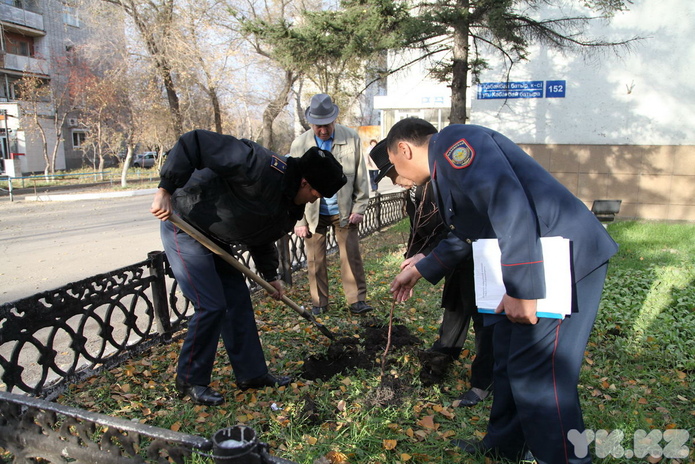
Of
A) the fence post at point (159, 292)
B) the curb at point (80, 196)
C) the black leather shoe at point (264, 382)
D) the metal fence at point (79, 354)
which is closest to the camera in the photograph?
the metal fence at point (79, 354)

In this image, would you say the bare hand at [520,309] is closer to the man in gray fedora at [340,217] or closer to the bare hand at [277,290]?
the bare hand at [277,290]

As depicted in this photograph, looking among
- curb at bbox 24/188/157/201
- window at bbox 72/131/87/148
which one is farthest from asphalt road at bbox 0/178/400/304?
window at bbox 72/131/87/148

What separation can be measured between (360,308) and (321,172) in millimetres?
2347

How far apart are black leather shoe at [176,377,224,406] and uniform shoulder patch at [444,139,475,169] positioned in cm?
216

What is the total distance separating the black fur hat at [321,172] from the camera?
2.91 m

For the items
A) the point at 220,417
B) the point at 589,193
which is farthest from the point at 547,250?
the point at 589,193

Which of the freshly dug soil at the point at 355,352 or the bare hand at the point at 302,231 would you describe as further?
the bare hand at the point at 302,231

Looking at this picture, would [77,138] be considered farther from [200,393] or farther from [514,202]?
[514,202]

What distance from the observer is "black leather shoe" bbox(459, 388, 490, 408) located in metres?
3.16

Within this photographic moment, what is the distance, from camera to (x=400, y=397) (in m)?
3.27

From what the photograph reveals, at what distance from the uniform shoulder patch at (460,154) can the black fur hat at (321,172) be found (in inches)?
37.5

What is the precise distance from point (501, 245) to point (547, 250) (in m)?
0.18

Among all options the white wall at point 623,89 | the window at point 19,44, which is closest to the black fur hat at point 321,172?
the white wall at point 623,89

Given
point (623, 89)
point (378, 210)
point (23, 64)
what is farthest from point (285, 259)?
point (23, 64)
